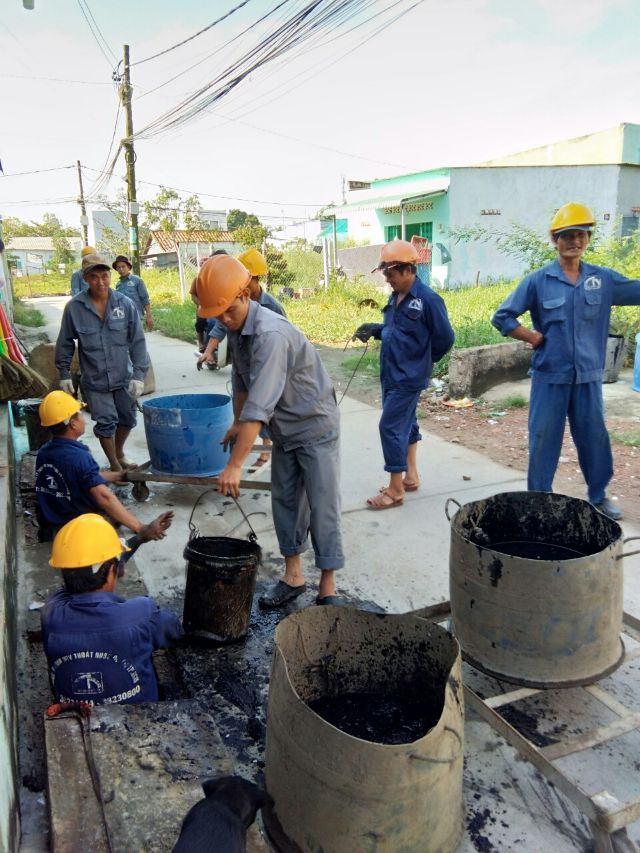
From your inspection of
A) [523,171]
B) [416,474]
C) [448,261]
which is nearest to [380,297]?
[448,261]

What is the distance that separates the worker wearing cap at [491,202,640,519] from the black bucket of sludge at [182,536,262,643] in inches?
81.0

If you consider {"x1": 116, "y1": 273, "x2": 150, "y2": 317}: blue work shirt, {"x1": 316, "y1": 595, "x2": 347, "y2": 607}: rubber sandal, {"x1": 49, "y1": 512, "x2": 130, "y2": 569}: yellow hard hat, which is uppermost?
{"x1": 116, "y1": 273, "x2": 150, "y2": 317}: blue work shirt

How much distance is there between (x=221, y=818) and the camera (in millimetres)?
1567

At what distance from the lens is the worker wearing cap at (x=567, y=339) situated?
3963mm

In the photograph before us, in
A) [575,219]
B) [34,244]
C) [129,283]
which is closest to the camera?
[575,219]

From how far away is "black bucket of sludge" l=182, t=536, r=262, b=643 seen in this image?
9.99 ft

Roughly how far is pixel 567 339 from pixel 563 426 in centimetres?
55

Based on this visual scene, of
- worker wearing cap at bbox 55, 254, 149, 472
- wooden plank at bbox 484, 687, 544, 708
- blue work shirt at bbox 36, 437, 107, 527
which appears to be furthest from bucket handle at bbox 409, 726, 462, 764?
worker wearing cap at bbox 55, 254, 149, 472

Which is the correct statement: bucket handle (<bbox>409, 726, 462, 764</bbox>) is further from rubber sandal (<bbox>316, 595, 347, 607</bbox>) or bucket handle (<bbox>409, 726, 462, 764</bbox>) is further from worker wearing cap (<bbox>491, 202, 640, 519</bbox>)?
worker wearing cap (<bbox>491, 202, 640, 519</bbox>)

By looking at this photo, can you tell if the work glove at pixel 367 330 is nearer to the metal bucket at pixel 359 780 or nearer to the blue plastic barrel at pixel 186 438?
the blue plastic barrel at pixel 186 438

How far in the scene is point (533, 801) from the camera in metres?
2.25

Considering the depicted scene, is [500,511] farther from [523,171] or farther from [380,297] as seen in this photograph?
[523,171]

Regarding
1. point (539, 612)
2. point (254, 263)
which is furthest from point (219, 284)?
point (254, 263)

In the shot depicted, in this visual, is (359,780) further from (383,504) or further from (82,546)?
(383,504)
